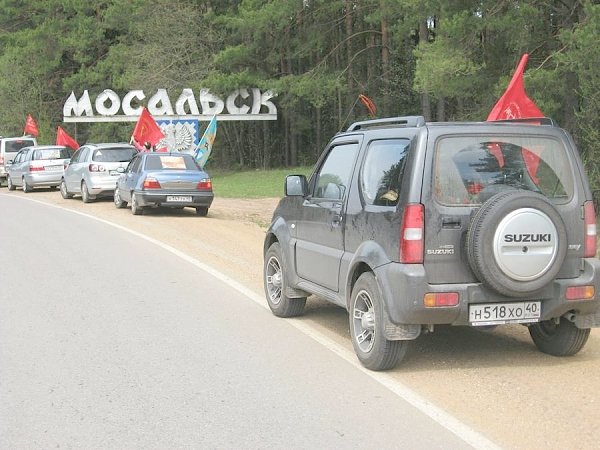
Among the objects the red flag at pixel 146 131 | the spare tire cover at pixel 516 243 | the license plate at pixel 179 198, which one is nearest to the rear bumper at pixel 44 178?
the red flag at pixel 146 131

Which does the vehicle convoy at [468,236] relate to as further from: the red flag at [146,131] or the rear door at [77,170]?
the red flag at [146,131]

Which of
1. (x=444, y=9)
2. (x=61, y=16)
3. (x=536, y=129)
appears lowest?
(x=536, y=129)

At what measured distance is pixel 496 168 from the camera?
5.78 m

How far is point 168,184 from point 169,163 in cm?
100

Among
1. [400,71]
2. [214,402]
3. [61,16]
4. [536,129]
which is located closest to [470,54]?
[536,129]

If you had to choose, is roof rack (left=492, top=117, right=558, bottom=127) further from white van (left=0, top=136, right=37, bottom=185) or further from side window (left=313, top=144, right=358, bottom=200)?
white van (left=0, top=136, right=37, bottom=185)

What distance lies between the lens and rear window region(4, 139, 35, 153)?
3278cm

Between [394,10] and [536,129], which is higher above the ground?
[394,10]

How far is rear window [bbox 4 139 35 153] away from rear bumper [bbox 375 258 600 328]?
30.4m

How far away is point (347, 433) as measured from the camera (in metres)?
4.59

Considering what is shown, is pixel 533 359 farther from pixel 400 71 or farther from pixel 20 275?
pixel 400 71

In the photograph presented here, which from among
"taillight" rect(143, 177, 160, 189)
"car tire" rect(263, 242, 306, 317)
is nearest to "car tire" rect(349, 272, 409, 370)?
"car tire" rect(263, 242, 306, 317)

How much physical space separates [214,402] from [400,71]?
3520 cm

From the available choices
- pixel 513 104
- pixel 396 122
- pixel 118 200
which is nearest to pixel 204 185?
pixel 118 200
